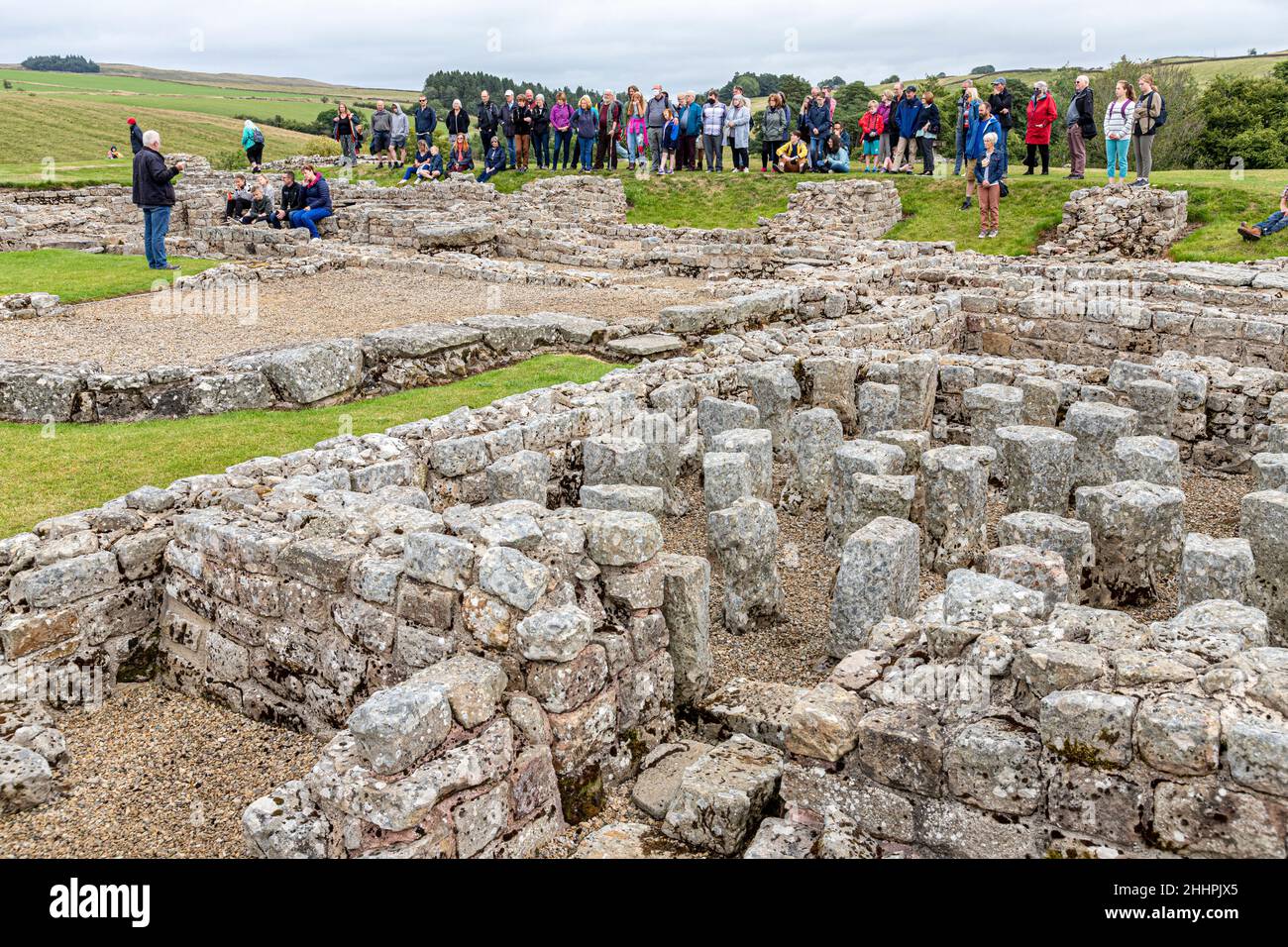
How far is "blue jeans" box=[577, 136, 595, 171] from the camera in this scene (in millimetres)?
32853

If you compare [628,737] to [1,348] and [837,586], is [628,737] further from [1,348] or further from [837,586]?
[1,348]

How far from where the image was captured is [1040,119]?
25438 mm

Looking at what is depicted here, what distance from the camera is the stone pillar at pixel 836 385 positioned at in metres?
12.2

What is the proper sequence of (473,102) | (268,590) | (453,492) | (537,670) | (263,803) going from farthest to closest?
(473,102) < (453,492) < (268,590) < (537,670) < (263,803)

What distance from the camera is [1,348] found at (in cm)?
1386

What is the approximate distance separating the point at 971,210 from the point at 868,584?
19504 millimetres

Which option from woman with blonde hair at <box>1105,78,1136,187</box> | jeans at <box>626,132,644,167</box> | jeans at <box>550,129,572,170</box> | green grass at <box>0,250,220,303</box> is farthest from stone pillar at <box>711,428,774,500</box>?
jeans at <box>550,129,572,170</box>

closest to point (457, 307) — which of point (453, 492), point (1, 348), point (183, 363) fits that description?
point (183, 363)

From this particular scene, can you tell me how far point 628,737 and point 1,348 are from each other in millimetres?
11590

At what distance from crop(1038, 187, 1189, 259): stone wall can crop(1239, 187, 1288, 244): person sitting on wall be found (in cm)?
146

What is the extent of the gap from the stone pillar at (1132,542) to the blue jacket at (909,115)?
21.3 m

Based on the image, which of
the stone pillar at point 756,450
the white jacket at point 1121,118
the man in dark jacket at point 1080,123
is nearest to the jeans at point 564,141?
the man in dark jacket at point 1080,123

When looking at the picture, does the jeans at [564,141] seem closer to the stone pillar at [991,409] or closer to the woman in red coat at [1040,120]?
the woman in red coat at [1040,120]

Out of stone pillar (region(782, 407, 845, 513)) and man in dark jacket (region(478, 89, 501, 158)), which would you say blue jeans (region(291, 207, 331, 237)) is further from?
stone pillar (region(782, 407, 845, 513))
